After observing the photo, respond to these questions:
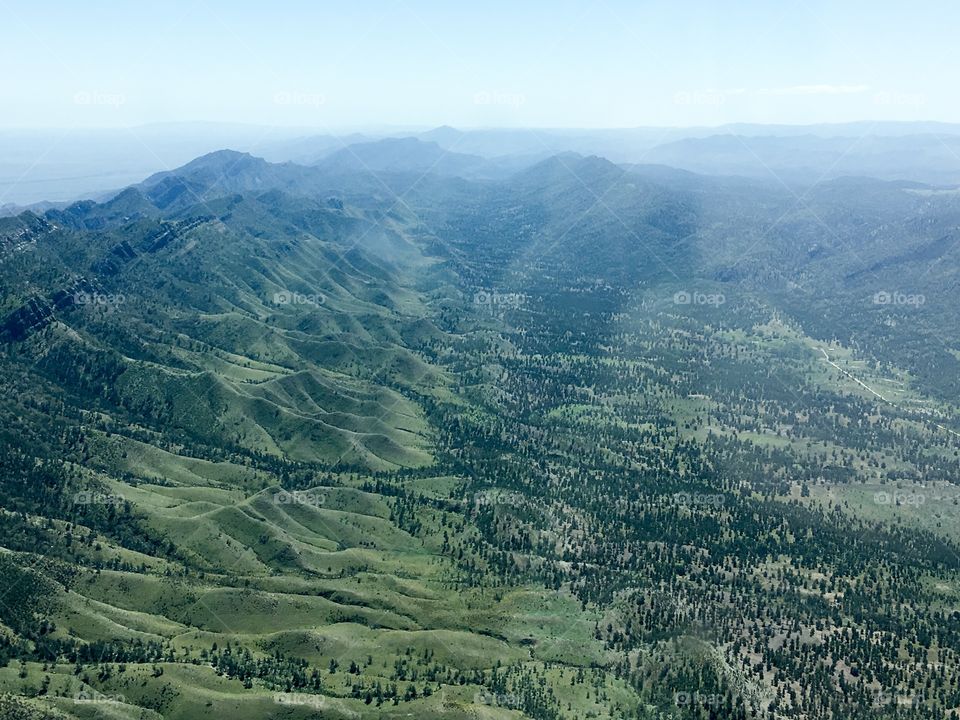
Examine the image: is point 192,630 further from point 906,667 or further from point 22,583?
point 906,667

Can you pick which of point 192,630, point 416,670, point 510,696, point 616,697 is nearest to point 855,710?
point 616,697

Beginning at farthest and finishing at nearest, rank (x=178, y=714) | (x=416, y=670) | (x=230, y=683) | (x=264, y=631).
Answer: (x=264, y=631), (x=416, y=670), (x=230, y=683), (x=178, y=714)

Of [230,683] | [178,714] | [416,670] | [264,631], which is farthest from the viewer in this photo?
[264,631]

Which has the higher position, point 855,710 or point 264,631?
point 264,631

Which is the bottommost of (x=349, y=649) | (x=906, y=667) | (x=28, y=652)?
(x=906, y=667)

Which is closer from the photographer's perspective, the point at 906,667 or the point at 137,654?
the point at 137,654

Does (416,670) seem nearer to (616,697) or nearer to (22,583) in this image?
(616,697)

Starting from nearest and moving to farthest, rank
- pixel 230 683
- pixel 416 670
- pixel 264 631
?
pixel 230 683 → pixel 416 670 → pixel 264 631

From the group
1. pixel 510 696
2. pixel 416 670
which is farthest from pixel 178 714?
pixel 510 696

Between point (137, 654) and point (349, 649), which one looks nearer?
point (137, 654)
